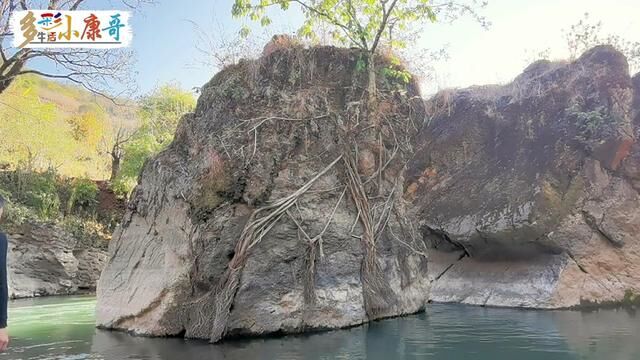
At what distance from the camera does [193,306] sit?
757 cm

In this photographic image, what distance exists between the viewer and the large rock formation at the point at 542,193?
10.9 meters

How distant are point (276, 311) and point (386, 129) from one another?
4.21 metres

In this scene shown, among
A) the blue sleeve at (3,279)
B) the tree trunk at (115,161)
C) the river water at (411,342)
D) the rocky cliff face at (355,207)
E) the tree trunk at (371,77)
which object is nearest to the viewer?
the blue sleeve at (3,279)

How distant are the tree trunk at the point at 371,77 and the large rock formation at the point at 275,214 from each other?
0.16 m

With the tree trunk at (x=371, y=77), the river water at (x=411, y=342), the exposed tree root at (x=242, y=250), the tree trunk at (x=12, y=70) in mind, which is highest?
the tree trunk at (x=371, y=77)

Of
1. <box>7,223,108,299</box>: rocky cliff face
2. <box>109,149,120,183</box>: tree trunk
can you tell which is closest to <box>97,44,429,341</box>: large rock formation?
<box>7,223,108,299</box>: rocky cliff face

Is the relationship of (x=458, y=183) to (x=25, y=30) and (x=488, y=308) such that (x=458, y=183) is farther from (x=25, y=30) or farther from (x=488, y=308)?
(x=25, y=30)

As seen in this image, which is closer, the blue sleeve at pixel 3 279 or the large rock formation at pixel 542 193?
the blue sleeve at pixel 3 279

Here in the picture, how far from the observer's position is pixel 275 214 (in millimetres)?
8086

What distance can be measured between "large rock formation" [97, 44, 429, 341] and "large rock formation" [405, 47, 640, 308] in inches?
94.6

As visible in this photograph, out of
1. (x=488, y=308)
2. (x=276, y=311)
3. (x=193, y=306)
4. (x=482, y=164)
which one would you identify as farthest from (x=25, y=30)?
(x=482, y=164)

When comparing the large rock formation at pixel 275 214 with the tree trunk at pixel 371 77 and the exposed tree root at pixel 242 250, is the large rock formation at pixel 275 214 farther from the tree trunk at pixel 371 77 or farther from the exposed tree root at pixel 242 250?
the tree trunk at pixel 371 77

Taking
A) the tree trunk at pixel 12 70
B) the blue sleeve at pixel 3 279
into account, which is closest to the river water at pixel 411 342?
the blue sleeve at pixel 3 279

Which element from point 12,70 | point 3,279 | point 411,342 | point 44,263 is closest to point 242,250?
point 411,342
